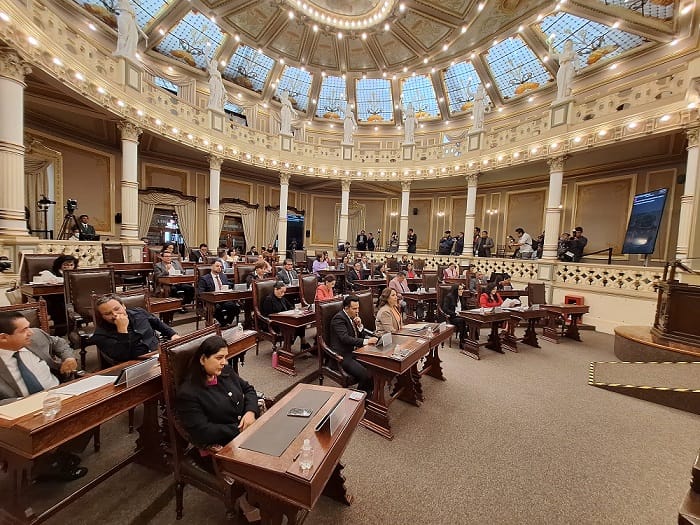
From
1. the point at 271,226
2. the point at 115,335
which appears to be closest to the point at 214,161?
the point at 271,226

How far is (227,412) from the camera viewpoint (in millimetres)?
1845

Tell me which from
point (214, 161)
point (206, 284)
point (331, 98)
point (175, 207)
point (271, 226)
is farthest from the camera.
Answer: point (331, 98)

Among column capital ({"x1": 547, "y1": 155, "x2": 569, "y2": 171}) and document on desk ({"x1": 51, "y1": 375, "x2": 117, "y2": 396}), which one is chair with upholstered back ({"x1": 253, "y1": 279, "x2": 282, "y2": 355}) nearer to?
document on desk ({"x1": 51, "y1": 375, "x2": 117, "y2": 396})

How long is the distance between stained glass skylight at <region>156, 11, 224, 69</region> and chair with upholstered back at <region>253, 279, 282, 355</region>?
451 inches

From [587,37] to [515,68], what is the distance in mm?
2388

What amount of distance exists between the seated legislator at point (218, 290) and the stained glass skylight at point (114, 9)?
393 inches

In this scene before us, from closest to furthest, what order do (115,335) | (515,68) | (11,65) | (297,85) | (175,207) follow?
(115,335) < (11,65) < (515,68) < (175,207) < (297,85)

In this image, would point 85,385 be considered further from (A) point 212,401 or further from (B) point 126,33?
(B) point 126,33

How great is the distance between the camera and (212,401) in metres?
1.81

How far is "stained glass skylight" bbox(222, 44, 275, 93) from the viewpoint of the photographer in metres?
12.6

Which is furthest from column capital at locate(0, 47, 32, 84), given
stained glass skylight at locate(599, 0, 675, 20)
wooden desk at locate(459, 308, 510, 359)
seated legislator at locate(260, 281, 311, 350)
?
stained glass skylight at locate(599, 0, 675, 20)

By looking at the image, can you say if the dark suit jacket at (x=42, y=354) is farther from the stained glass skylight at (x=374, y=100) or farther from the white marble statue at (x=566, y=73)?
the stained glass skylight at (x=374, y=100)

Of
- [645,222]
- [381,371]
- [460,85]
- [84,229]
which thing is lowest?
[381,371]

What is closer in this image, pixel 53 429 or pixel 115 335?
pixel 53 429
